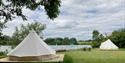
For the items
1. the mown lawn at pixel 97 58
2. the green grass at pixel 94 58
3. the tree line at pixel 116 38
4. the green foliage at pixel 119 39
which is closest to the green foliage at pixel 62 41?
the tree line at pixel 116 38

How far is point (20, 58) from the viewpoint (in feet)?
74.1

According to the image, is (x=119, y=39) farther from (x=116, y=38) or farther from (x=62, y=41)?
(x=62, y=41)

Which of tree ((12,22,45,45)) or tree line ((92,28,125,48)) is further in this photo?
tree line ((92,28,125,48))

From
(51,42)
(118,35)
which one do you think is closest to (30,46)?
(51,42)

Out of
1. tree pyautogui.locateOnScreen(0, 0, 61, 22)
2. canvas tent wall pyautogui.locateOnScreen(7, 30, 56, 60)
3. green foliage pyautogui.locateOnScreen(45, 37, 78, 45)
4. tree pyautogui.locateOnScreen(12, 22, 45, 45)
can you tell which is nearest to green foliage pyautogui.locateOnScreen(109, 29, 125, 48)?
green foliage pyautogui.locateOnScreen(45, 37, 78, 45)

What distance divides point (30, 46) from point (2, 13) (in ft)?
49.8

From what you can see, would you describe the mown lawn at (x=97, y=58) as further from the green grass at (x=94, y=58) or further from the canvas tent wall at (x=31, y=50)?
the canvas tent wall at (x=31, y=50)

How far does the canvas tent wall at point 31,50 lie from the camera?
2281 cm

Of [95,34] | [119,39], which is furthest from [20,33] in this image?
[95,34]

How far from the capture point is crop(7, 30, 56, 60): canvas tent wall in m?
22.8

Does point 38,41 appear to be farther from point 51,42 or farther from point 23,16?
point 51,42

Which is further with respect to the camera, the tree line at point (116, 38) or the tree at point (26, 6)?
the tree line at point (116, 38)

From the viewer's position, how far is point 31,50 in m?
23.2

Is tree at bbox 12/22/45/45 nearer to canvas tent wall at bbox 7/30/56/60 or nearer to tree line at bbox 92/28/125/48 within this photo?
canvas tent wall at bbox 7/30/56/60
